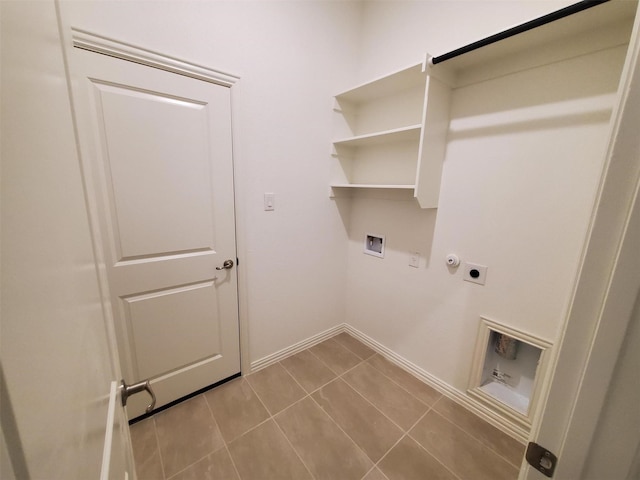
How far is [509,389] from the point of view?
5.23ft

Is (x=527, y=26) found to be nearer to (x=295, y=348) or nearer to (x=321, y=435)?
(x=321, y=435)

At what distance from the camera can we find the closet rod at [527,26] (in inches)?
37.1

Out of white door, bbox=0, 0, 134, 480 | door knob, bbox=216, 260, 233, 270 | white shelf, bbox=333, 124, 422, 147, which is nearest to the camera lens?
white door, bbox=0, 0, 134, 480

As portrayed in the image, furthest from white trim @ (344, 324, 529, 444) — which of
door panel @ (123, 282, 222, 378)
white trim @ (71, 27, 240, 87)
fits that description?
white trim @ (71, 27, 240, 87)

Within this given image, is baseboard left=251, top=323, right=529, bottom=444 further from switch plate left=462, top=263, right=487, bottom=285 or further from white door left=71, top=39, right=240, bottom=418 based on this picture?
switch plate left=462, top=263, right=487, bottom=285

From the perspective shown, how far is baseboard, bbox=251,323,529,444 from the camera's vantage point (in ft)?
4.97

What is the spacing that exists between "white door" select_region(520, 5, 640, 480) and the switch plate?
119 cm

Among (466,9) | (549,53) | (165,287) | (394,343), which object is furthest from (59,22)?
(394,343)

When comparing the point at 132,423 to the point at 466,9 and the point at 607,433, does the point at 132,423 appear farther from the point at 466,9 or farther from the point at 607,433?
the point at 466,9

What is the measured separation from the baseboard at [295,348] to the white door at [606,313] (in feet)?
6.11

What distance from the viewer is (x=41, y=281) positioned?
228 mm

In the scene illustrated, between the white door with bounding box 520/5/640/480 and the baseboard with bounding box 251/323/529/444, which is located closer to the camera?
the white door with bounding box 520/5/640/480

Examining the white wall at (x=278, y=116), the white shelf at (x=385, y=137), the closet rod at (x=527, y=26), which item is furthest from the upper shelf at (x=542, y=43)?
the white wall at (x=278, y=116)

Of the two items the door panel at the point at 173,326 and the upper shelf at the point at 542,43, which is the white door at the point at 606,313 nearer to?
the upper shelf at the point at 542,43
